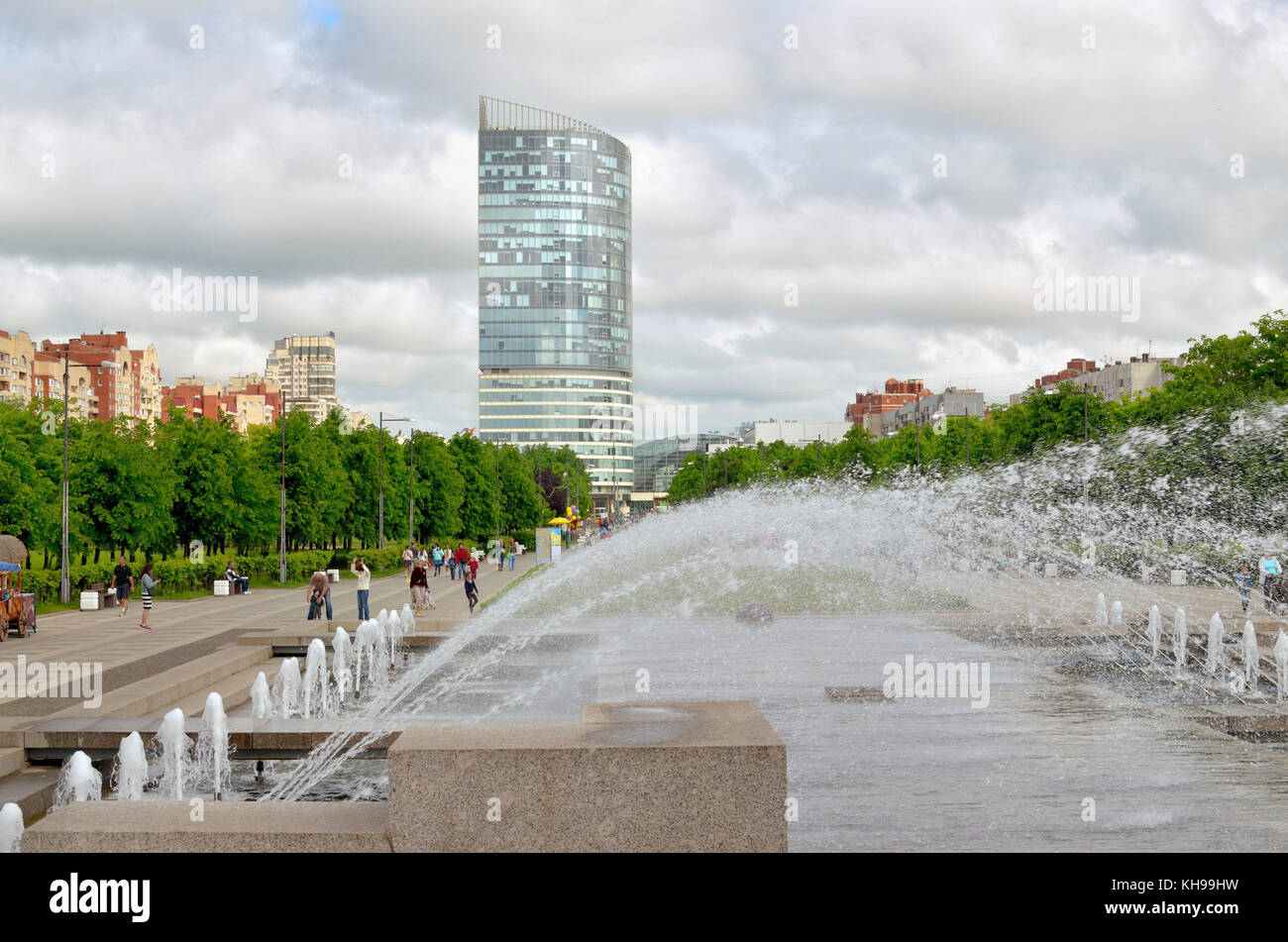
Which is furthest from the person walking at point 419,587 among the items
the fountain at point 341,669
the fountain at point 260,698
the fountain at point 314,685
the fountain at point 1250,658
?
the fountain at point 1250,658

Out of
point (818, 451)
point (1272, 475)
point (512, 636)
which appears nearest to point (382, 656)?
point (512, 636)

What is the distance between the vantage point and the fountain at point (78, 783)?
8969 mm

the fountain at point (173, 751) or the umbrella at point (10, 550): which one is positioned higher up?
the umbrella at point (10, 550)

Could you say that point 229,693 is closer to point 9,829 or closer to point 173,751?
point 173,751

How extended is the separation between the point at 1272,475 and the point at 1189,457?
12.1 ft

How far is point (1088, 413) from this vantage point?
164 feet

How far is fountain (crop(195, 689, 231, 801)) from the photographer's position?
419 inches

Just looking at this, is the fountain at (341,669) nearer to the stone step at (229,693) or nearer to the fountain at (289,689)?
the fountain at (289,689)

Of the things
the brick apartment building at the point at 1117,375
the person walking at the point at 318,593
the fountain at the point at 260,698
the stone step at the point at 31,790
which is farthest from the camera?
the brick apartment building at the point at 1117,375

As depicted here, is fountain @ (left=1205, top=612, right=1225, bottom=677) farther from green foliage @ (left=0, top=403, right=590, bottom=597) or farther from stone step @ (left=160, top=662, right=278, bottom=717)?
green foliage @ (left=0, top=403, right=590, bottom=597)

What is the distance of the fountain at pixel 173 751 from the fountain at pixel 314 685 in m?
3.57
